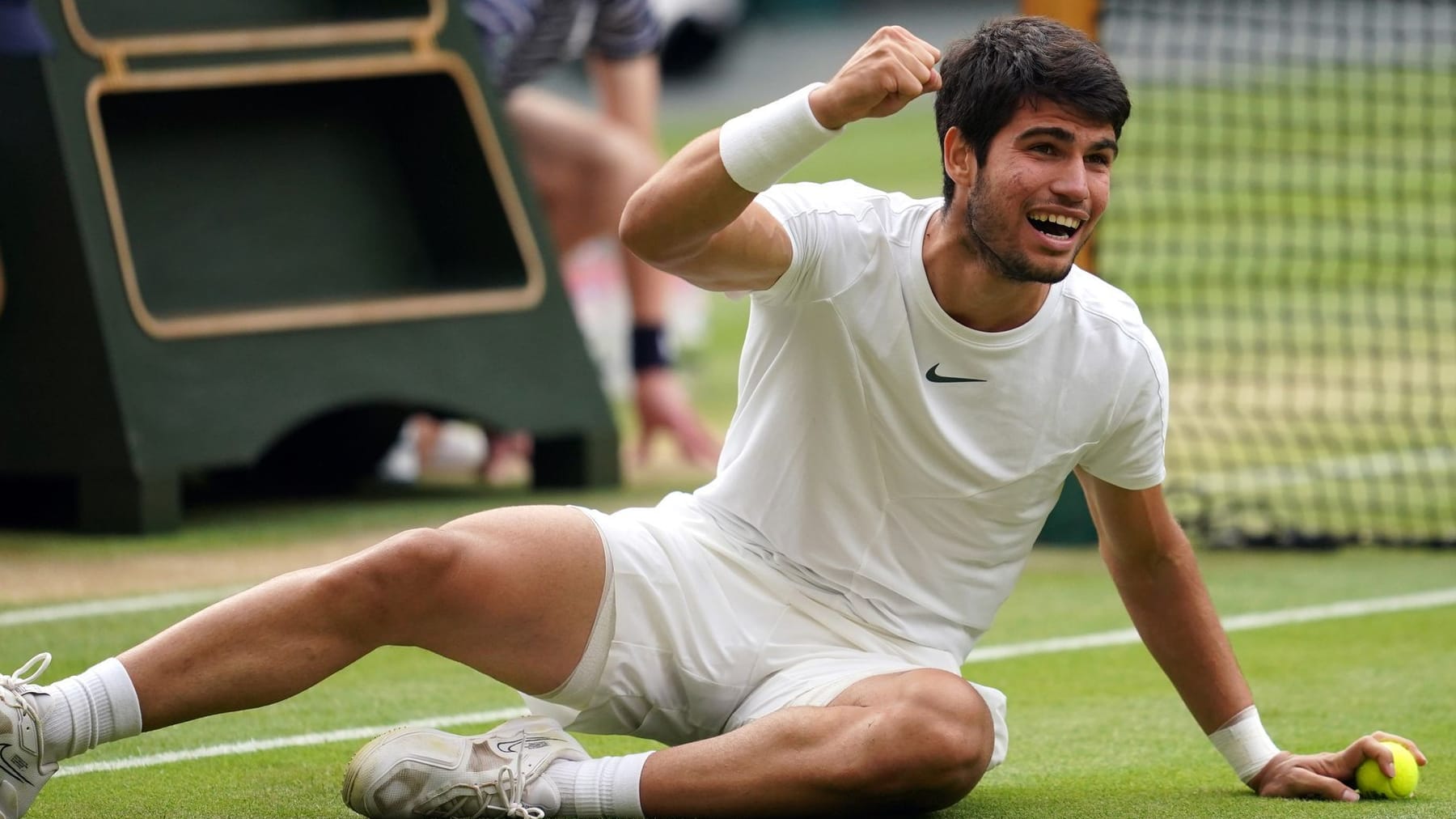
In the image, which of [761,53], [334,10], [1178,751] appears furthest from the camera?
[761,53]

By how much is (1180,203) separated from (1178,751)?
39.3 feet

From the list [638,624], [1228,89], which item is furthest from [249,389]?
[1228,89]

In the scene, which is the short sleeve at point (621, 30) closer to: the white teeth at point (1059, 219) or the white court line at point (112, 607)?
the white court line at point (112, 607)

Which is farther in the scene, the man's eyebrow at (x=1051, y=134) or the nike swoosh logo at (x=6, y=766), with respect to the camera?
the man's eyebrow at (x=1051, y=134)

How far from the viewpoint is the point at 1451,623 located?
549 cm

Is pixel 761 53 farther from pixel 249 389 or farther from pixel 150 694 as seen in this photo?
pixel 150 694

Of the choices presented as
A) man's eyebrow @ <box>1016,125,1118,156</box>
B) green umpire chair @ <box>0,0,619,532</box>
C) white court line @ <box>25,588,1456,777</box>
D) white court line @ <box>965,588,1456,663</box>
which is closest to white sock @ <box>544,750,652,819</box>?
white court line @ <box>25,588,1456,777</box>

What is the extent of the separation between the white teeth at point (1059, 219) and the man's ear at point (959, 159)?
0.48 feet

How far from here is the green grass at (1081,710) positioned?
12.0 feet

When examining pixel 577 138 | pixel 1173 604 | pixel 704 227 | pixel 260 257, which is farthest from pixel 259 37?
pixel 1173 604

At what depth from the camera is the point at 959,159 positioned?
3.49m

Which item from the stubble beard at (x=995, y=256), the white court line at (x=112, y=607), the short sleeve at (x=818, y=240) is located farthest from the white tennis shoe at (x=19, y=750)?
the white court line at (x=112, y=607)

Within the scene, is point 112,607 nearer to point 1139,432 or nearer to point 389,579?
point 389,579

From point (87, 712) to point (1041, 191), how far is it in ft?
5.34
